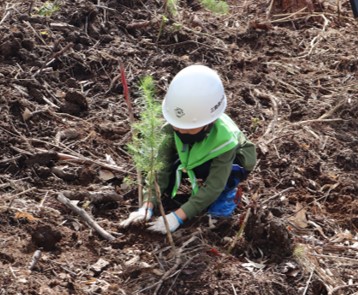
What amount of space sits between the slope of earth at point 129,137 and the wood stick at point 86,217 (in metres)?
0.03

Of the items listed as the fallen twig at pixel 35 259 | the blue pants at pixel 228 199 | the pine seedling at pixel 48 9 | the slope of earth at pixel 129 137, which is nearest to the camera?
the fallen twig at pixel 35 259

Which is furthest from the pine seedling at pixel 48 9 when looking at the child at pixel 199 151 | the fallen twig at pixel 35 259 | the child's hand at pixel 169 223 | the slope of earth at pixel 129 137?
the fallen twig at pixel 35 259

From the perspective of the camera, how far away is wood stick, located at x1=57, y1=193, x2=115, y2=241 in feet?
11.2

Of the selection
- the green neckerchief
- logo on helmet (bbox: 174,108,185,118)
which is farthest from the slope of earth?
logo on helmet (bbox: 174,108,185,118)

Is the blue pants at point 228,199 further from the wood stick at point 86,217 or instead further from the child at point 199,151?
the wood stick at point 86,217

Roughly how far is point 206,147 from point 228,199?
332 millimetres

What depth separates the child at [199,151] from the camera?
334cm

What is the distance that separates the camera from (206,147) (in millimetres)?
3482

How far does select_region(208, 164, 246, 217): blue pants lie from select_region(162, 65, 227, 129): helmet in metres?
0.42

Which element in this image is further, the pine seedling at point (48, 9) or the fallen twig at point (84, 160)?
the pine seedling at point (48, 9)

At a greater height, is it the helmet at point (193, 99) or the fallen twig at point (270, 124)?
the helmet at point (193, 99)

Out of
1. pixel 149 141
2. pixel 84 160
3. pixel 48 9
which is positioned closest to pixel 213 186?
pixel 149 141

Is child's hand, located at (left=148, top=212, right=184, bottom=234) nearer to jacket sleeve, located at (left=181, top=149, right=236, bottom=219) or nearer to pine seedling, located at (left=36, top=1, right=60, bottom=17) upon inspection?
jacket sleeve, located at (left=181, top=149, right=236, bottom=219)

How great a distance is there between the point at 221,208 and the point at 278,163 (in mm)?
793
